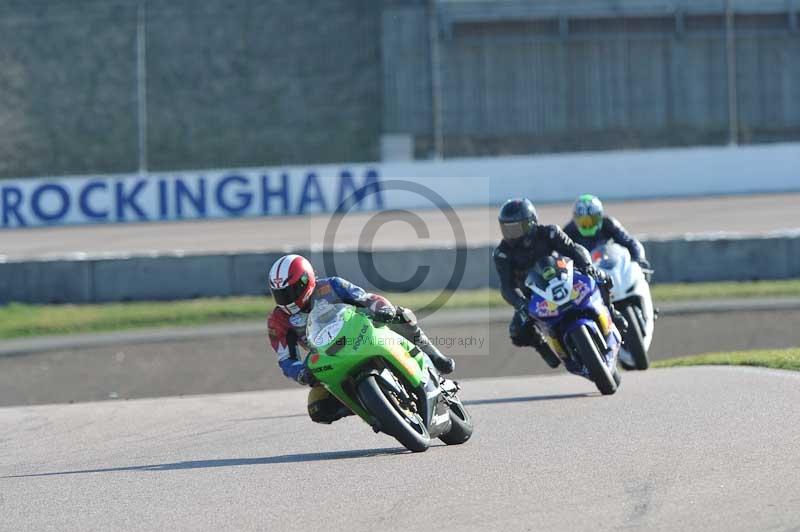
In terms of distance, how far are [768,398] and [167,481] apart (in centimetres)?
407

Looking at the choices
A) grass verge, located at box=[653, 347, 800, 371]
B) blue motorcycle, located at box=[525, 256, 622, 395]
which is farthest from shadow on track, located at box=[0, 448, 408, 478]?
grass verge, located at box=[653, 347, 800, 371]

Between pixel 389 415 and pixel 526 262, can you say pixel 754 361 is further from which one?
pixel 389 415

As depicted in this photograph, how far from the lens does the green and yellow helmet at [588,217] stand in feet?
40.3

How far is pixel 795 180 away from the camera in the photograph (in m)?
32.8

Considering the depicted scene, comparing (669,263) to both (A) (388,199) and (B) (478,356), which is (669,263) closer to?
(B) (478,356)

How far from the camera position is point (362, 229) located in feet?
98.3

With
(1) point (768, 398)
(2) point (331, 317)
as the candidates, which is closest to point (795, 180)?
(1) point (768, 398)

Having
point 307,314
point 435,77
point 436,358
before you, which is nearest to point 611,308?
point 436,358

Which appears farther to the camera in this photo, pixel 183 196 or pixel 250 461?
pixel 183 196

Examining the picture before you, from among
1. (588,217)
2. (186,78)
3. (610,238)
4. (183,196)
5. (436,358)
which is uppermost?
(186,78)

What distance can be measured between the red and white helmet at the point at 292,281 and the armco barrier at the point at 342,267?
13.4m

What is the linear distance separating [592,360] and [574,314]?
17.5 inches

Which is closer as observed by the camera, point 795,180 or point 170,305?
point 170,305

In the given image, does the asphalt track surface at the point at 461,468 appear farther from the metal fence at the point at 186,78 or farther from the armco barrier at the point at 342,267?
the metal fence at the point at 186,78
